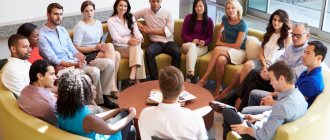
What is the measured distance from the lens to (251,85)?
4.78 meters

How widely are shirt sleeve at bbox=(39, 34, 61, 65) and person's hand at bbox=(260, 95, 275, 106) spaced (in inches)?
92.9

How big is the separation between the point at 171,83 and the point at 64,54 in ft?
8.36

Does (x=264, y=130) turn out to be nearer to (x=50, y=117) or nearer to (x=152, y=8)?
(x=50, y=117)

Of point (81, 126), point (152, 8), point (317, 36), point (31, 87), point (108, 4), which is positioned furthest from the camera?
point (317, 36)

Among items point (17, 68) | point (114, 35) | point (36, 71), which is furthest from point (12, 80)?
point (114, 35)

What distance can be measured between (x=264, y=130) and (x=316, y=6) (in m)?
6.28

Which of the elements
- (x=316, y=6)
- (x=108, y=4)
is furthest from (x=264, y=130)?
(x=316, y=6)

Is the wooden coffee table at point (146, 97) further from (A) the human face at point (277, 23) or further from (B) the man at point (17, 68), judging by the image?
(A) the human face at point (277, 23)

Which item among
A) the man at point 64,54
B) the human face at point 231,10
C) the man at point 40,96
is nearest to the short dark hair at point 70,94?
the man at point 40,96

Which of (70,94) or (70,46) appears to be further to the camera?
(70,46)

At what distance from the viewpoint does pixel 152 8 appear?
5773 millimetres

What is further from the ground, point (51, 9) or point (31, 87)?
point (51, 9)

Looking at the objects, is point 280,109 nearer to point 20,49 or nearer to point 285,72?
point 285,72

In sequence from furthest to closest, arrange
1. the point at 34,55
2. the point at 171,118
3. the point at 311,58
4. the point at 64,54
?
the point at 64,54 < the point at 34,55 < the point at 311,58 < the point at 171,118
